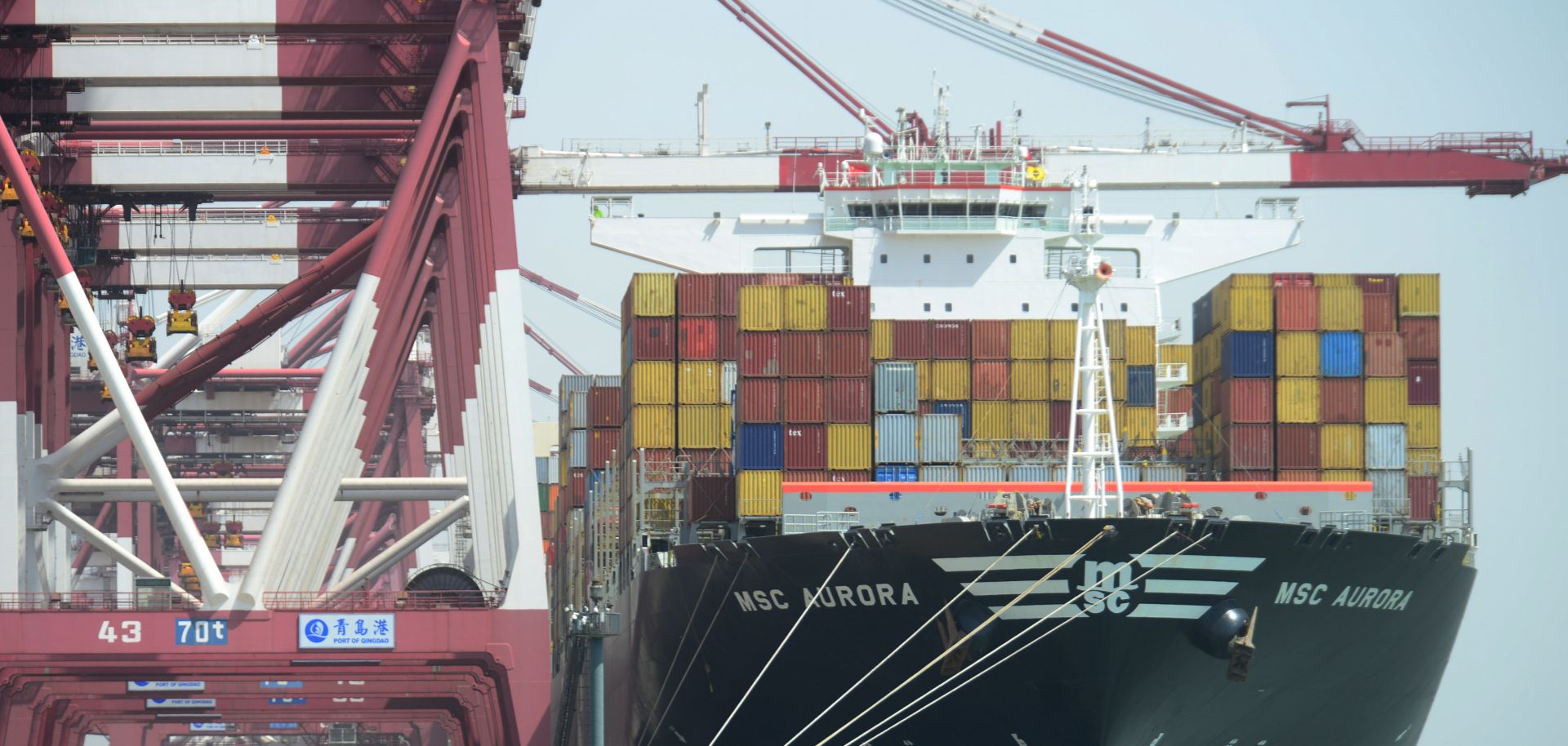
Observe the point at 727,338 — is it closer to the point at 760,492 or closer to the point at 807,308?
the point at 807,308

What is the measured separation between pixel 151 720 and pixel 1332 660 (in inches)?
943

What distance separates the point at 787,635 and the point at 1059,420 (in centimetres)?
710

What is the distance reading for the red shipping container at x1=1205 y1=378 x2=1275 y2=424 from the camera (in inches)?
1467

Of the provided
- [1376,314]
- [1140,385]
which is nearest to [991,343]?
[1140,385]

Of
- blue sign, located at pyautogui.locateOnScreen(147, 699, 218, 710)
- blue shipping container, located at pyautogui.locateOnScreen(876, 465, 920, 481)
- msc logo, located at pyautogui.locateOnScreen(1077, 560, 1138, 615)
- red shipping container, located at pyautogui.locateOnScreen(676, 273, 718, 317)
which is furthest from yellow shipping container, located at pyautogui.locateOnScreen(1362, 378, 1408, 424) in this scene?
blue sign, located at pyautogui.locateOnScreen(147, 699, 218, 710)

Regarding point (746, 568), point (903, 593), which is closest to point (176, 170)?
point (746, 568)

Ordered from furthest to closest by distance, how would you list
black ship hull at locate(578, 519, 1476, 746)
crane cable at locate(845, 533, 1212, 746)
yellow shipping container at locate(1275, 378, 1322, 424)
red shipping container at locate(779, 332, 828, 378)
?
yellow shipping container at locate(1275, 378, 1322, 424), red shipping container at locate(779, 332, 828, 378), black ship hull at locate(578, 519, 1476, 746), crane cable at locate(845, 533, 1212, 746)

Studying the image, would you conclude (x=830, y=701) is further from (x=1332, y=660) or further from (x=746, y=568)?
(x=1332, y=660)

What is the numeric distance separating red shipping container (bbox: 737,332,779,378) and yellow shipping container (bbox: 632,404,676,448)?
2.54 m

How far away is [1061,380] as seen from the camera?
37.2 meters

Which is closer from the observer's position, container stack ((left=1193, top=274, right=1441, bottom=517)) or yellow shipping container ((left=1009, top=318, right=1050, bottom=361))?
container stack ((left=1193, top=274, right=1441, bottom=517))

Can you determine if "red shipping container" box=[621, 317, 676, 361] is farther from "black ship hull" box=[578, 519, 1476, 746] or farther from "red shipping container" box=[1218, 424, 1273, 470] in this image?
"red shipping container" box=[1218, 424, 1273, 470]

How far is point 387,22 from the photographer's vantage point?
33812mm

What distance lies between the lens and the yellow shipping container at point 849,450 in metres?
34.8
